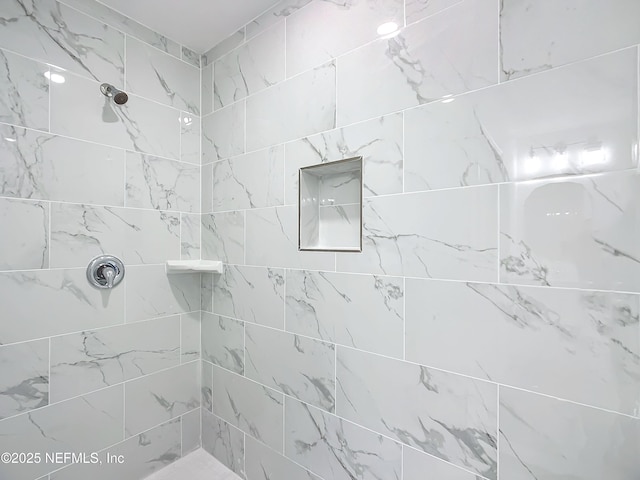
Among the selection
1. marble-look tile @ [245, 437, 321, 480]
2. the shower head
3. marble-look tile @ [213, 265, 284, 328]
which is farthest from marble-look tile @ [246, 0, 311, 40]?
marble-look tile @ [245, 437, 321, 480]

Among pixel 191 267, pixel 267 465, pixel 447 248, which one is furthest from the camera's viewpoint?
pixel 191 267

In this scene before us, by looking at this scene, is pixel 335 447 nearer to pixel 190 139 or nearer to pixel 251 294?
pixel 251 294

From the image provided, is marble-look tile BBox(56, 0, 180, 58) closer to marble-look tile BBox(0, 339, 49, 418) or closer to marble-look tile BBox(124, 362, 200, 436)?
marble-look tile BBox(0, 339, 49, 418)

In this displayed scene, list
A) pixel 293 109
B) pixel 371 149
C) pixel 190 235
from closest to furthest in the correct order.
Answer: pixel 371 149, pixel 293 109, pixel 190 235

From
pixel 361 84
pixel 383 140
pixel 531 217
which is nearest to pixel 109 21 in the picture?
pixel 361 84

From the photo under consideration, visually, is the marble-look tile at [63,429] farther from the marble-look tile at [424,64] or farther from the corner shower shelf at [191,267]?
the marble-look tile at [424,64]

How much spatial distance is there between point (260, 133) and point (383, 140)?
0.63m

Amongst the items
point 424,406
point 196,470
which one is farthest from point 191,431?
point 424,406

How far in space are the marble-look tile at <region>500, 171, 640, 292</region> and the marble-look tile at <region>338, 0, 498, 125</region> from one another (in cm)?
35

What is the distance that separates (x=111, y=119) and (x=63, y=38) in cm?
32

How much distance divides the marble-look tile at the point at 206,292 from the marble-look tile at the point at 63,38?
3.24 feet

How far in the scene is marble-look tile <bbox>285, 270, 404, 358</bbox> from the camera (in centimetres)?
104

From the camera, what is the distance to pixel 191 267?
5.03 feet

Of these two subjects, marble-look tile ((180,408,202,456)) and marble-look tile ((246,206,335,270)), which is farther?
marble-look tile ((180,408,202,456))
